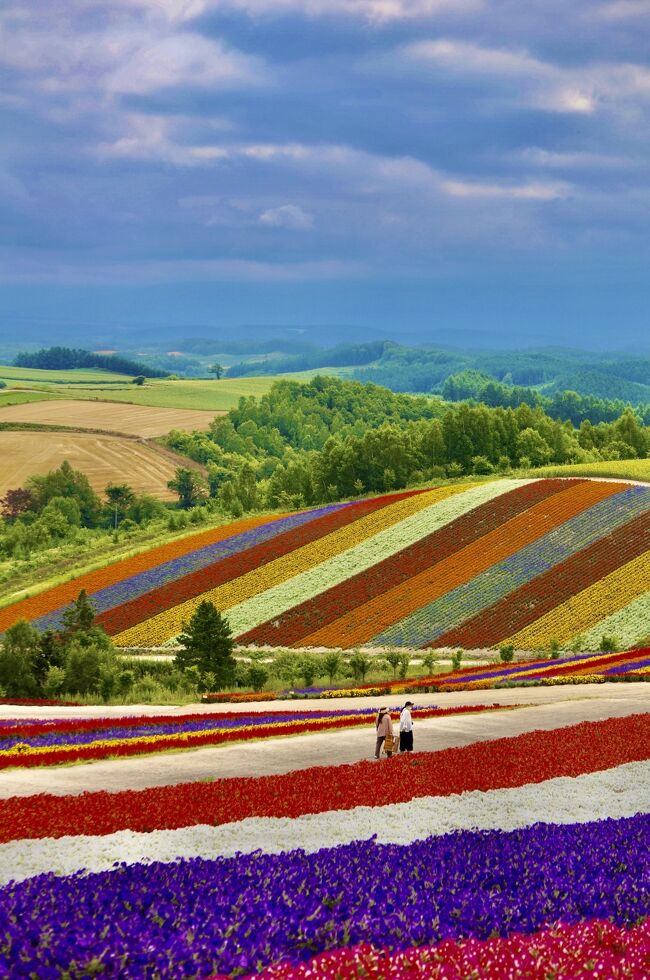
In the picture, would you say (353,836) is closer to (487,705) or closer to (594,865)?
(594,865)

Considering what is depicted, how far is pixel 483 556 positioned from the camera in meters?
70.1

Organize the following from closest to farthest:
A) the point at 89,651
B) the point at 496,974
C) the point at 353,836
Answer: the point at 496,974
the point at 353,836
the point at 89,651

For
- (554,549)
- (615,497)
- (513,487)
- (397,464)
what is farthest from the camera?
(397,464)

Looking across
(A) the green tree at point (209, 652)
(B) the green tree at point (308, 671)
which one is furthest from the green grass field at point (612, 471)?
(A) the green tree at point (209, 652)

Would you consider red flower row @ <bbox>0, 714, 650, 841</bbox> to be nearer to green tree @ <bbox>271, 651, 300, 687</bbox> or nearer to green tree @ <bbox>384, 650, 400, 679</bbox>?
green tree @ <bbox>271, 651, 300, 687</bbox>

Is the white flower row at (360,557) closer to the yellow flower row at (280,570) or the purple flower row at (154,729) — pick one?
the yellow flower row at (280,570)

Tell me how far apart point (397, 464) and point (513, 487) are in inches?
1302

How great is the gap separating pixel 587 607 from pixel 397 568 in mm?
15261

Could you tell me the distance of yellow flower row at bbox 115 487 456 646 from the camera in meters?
64.5

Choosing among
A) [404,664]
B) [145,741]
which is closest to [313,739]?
[145,741]

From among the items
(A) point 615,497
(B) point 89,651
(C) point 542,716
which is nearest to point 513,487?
(A) point 615,497

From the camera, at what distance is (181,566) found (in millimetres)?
78562

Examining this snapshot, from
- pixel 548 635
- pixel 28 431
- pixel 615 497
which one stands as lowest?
pixel 548 635

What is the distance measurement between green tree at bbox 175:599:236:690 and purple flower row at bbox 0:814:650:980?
3270 centimetres
